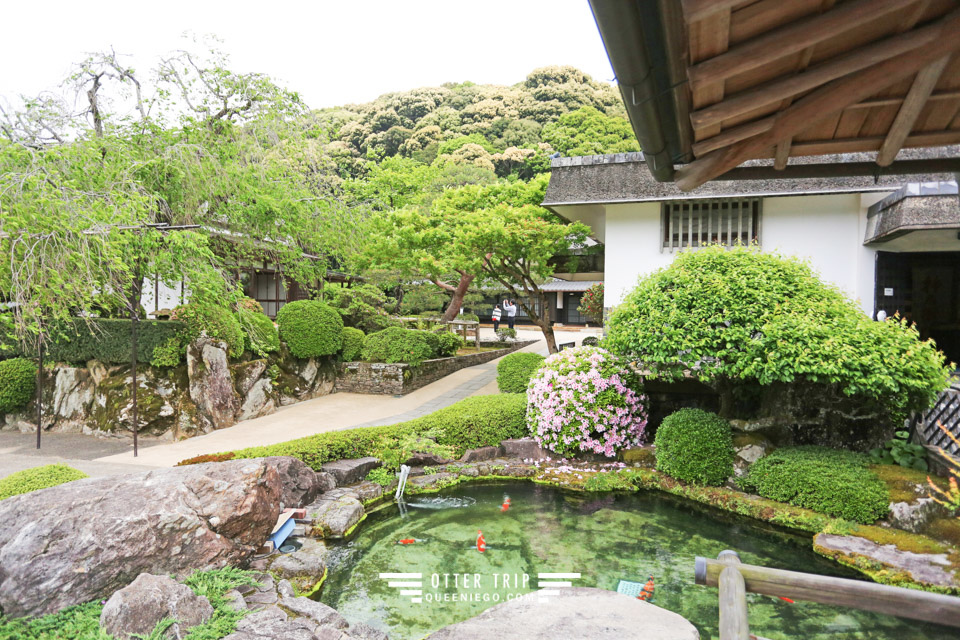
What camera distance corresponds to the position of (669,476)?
774 centimetres

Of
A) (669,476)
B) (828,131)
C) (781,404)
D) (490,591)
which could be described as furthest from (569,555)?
(828,131)

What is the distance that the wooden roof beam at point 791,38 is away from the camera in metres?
1.77

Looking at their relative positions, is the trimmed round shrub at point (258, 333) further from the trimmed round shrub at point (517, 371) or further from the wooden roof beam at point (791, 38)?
the wooden roof beam at point (791, 38)

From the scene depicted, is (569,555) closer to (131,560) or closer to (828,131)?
(131,560)

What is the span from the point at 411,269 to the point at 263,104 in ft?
19.1

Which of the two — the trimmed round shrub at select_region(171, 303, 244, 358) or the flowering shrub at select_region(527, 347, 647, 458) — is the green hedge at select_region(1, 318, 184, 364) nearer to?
the trimmed round shrub at select_region(171, 303, 244, 358)

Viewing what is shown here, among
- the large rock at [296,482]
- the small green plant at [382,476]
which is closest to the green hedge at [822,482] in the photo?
the small green plant at [382,476]

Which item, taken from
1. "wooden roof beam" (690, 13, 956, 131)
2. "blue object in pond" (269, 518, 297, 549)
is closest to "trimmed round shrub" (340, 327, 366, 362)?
"blue object in pond" (269, 518, 297, 549)

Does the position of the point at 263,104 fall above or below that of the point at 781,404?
above

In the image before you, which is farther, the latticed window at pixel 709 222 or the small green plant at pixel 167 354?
the latticed window at pixel 709 222

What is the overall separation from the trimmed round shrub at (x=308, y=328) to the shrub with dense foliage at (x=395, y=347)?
91 centimetres

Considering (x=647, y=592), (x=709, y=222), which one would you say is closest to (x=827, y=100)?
(x=647, y=592)

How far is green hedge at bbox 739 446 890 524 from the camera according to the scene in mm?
6156

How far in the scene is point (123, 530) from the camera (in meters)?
4.16
